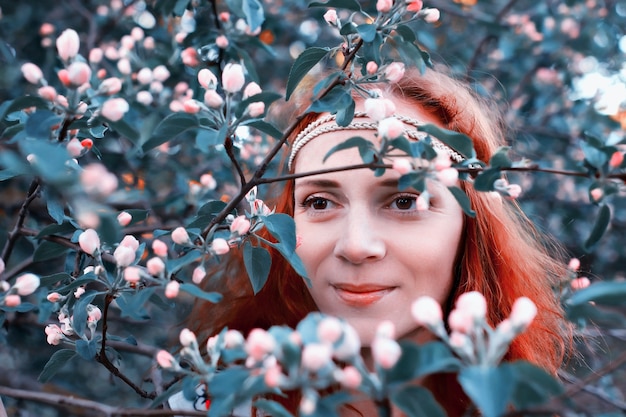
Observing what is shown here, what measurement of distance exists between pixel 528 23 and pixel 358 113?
5.32 ft

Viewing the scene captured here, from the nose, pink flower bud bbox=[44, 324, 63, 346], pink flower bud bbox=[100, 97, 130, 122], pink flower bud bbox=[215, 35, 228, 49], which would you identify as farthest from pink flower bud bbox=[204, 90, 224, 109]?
pink flower bud bbox=[215, 35, 228, 49]

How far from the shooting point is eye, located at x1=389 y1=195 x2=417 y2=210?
1.10m

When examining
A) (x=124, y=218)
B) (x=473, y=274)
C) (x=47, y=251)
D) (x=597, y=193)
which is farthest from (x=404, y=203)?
(x=47, y=251)

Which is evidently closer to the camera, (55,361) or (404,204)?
(55,361)

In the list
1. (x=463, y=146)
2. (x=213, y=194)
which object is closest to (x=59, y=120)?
(x=463, y=146)

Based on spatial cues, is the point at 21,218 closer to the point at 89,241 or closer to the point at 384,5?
→ the point at 89,241

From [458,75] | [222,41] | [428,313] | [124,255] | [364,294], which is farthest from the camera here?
[458,75]

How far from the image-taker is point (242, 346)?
0.62 m

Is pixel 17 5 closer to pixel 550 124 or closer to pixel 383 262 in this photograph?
pixel 383 262

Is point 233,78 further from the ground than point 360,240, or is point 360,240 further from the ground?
point 233,78

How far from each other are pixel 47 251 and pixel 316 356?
1.97ft

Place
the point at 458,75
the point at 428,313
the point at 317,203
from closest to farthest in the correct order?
1. the point at 428,313
2. the point at 317,203
3. the point at 458,75

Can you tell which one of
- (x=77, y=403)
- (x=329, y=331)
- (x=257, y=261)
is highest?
(x=329, y=331)

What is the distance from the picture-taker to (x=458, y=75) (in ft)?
5.87
